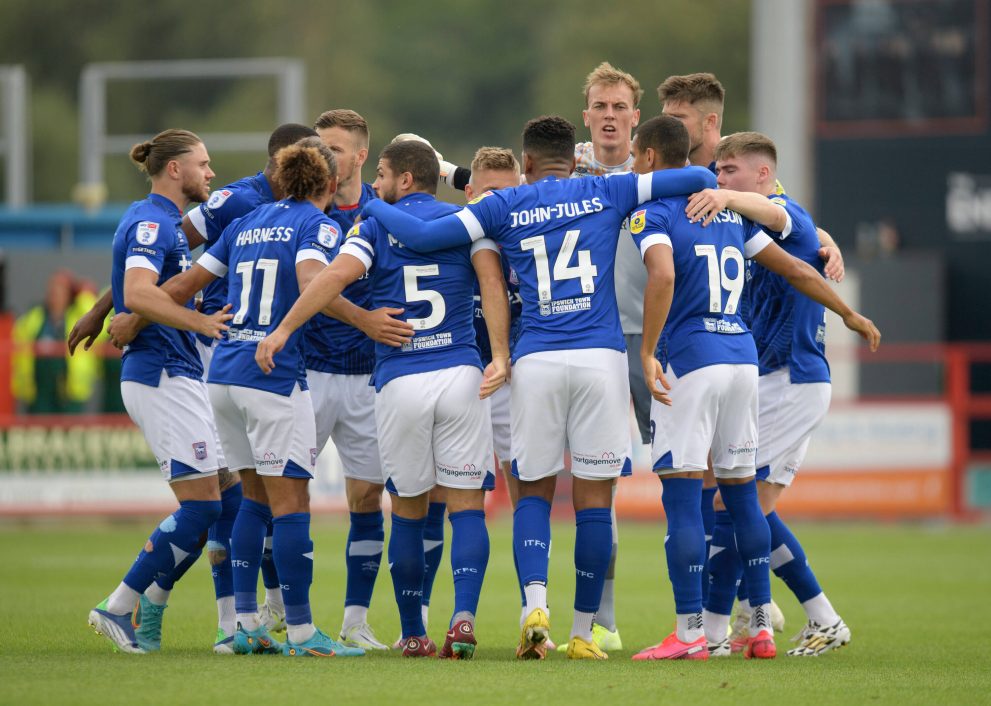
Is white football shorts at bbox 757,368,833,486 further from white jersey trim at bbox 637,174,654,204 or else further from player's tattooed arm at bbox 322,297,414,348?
player's tattooed arm at bbox 322,297,414,348

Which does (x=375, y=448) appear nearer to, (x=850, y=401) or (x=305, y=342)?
(x=305, y=342)

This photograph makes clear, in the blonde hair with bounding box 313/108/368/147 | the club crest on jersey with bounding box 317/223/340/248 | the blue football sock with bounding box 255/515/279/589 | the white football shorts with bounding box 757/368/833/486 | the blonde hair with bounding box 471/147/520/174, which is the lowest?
the blue football sock with bounding box 255/515/279/589

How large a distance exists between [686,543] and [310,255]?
2221mm

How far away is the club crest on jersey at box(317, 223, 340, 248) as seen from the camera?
731cm

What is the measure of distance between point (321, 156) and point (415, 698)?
275 centimetres

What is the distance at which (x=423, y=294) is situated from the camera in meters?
7.26

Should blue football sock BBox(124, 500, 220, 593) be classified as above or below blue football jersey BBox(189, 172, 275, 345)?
below

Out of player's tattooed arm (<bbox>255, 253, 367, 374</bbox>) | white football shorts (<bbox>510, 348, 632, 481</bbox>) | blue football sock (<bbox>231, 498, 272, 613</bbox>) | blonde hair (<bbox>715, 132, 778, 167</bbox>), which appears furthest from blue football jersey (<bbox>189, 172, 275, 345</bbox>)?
blonde hair (<bbox>715, 132, 778, 167</bbox>)

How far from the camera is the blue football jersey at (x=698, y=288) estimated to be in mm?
7211

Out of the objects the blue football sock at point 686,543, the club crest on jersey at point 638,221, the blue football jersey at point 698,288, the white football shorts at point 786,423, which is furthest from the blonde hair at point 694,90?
the blue football sock at point 686,543

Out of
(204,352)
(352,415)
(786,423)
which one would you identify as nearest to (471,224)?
(352,415)

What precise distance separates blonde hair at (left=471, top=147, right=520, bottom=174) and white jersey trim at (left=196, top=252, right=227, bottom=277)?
1.40m

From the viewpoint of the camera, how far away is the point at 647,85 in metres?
49.2

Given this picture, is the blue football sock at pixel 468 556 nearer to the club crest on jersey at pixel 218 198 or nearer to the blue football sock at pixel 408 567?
the blue football sock at pixel 408 567
